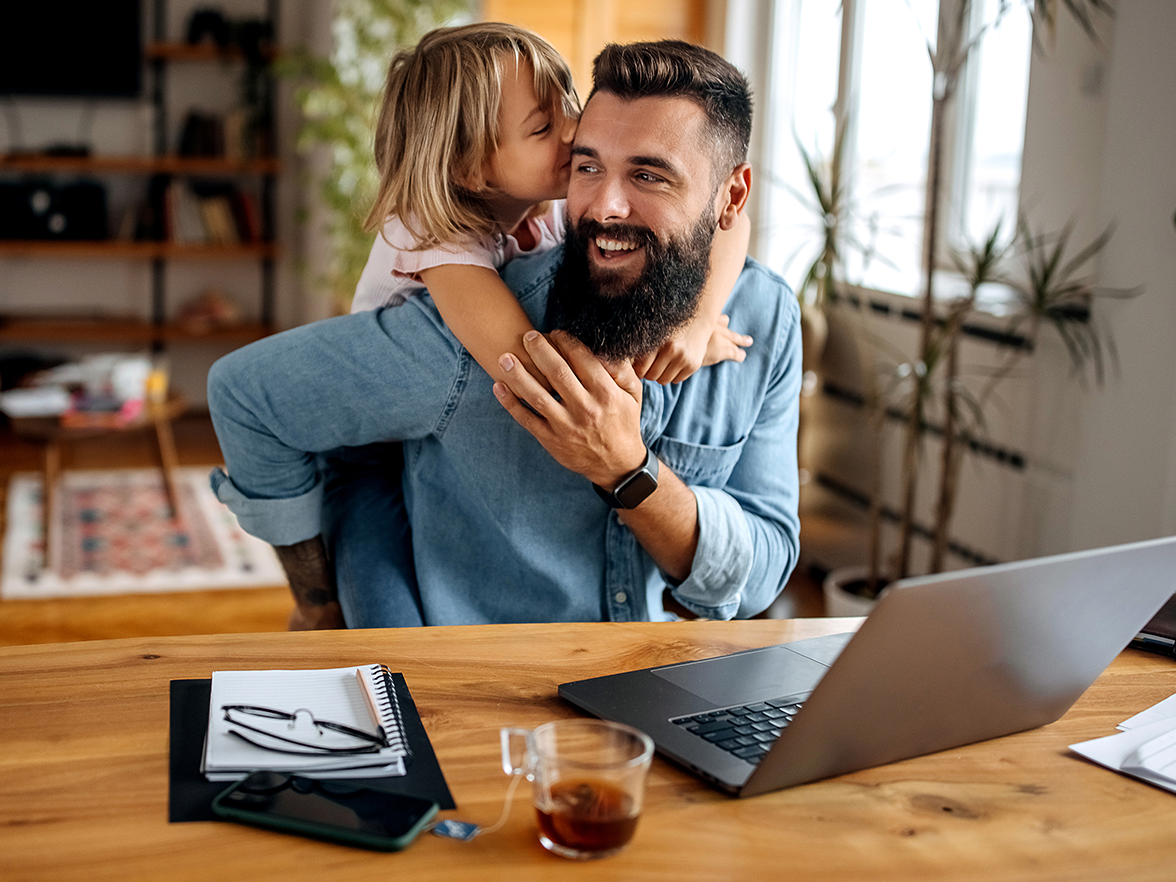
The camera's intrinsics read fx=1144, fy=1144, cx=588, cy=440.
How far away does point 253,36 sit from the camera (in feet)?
18.4

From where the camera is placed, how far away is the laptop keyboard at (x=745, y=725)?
35.3 inches

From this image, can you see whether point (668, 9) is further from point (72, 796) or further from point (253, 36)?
point (72, 796)

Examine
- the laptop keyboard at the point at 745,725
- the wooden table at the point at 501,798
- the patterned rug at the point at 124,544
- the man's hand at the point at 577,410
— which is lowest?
the patterned rug at the point at 124,544

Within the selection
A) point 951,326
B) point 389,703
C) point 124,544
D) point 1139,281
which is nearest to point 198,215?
point 124,544

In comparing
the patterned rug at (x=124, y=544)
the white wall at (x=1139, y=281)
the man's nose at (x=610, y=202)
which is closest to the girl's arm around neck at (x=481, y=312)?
the man's nose at (x=610, y=202)

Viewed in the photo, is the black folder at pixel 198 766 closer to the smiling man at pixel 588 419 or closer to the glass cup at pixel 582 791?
the glass cup at pixel 582 791

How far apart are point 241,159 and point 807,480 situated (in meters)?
3.46

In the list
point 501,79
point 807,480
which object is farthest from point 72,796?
point 807,480

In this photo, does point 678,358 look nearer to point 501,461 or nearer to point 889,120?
point 501,461

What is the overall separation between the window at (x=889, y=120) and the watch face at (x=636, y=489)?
5.62 ft

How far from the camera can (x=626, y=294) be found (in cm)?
132

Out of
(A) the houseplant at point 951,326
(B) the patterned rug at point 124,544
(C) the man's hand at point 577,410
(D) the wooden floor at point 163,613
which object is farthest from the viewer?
(B) the patterned rug at point 124,544

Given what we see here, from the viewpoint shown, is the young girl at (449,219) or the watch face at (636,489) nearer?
the watch face at (636,489)

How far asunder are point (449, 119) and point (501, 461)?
420 mm
